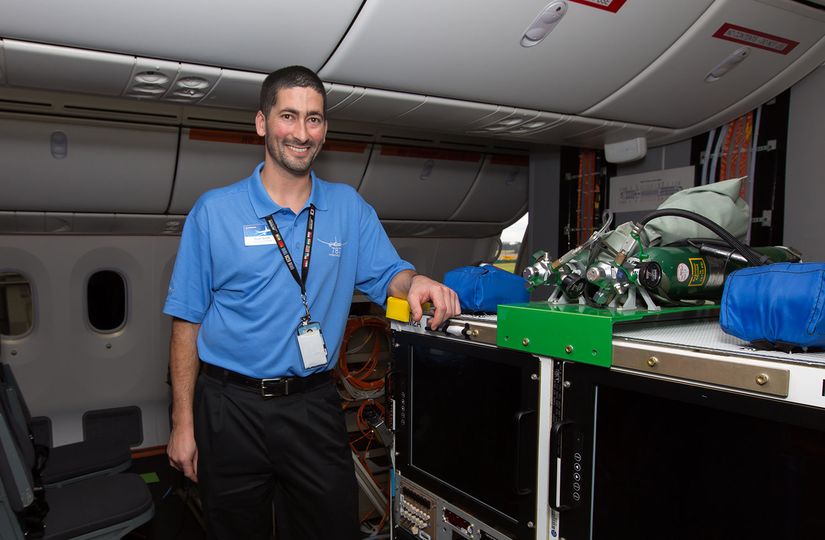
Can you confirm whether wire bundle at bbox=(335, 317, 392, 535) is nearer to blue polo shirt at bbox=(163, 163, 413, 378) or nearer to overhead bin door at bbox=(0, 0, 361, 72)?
blue polo shirt at bbox=(163, 163, 413, 378)

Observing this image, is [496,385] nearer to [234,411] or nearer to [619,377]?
[619,377]

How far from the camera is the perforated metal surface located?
1261 millimetres

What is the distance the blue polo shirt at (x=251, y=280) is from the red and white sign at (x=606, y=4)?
1.23m

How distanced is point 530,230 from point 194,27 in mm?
3095

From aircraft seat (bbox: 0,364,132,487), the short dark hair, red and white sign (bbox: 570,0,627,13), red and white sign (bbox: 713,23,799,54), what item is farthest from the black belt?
red and white sign (bbox: 713,23,799,54)

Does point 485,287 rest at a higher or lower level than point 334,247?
lower

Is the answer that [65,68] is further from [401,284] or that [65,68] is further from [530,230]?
[530,230]

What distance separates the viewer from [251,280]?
2191mm

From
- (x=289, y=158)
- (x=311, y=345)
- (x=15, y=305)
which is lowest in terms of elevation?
(x=15, y=305)

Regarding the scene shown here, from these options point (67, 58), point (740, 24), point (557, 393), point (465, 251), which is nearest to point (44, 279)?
point (67, 58)

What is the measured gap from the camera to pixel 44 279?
4906 mm

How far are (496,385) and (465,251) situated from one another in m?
4.81

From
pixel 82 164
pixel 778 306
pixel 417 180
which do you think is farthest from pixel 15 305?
pixel 778 306

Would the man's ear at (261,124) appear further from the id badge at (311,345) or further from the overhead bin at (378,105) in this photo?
the id badge at (311,345)
